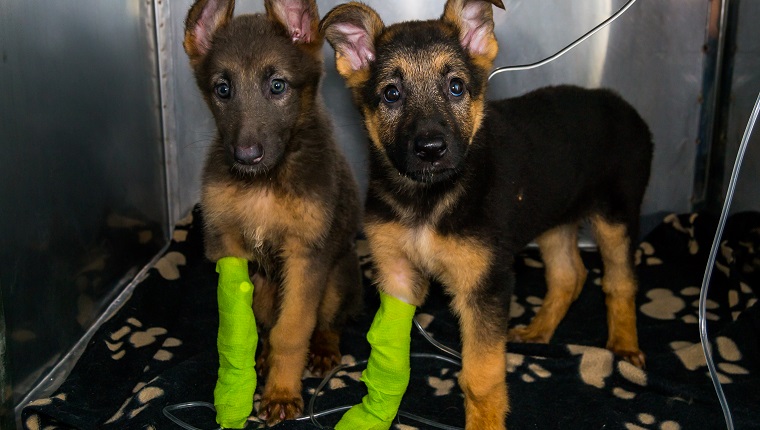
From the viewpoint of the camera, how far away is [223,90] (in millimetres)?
4008

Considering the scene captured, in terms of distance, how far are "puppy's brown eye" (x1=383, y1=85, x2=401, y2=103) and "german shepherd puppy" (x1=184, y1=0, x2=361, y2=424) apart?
0.52 m

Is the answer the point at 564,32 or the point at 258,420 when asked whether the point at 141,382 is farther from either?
the point at 564,32

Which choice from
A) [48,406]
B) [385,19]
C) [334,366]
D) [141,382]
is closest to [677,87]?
[385,19]

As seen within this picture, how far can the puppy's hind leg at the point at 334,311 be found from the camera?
4.57m

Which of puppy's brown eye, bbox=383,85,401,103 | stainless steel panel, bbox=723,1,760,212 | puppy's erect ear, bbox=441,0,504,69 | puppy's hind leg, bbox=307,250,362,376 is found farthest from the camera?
stainless steel panel, bbox=723,1,760,212

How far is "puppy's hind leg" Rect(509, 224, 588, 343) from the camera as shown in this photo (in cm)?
498

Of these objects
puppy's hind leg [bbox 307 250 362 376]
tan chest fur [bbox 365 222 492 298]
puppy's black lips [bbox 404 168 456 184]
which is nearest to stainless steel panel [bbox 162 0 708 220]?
puppy's hind leg [bbox 307 250 362 376]

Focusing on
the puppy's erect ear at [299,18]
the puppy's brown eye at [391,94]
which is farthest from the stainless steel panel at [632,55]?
the puppy's brown eye at [391,94]

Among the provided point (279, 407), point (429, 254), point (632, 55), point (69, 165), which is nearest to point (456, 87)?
point (429, 254)

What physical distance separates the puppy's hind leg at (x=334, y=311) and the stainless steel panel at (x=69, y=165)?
1.39m

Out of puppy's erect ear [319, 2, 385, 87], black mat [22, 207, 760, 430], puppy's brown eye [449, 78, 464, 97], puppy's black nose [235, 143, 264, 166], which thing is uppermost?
puppy's erect ear [319, 2, 385, 87]

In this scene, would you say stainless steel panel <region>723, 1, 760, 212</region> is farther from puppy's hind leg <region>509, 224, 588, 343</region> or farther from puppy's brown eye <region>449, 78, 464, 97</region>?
puppy's brown eye <region>449, 78, 464, 97</region>

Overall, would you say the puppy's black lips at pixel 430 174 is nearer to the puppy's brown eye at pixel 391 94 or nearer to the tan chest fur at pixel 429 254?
the tan chest fur at pixel 429 254

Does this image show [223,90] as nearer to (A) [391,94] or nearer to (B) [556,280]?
(A) [391,94]
